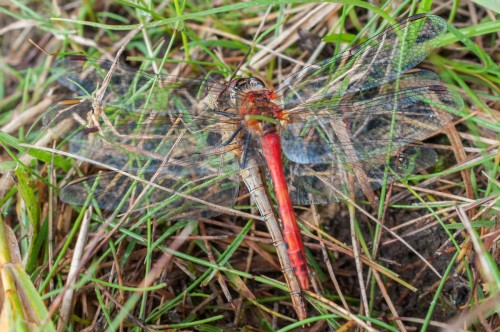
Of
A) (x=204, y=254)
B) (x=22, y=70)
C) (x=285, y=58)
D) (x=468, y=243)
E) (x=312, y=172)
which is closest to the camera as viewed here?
(x=468, y=243)

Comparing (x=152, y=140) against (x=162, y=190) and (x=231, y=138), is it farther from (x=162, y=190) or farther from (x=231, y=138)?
(x=231, y=138)

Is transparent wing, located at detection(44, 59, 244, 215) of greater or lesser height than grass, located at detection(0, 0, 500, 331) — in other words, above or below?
above

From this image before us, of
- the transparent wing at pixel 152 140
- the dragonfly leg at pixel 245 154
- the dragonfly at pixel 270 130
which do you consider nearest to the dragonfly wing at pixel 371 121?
the dragonfly at pixel 270 130

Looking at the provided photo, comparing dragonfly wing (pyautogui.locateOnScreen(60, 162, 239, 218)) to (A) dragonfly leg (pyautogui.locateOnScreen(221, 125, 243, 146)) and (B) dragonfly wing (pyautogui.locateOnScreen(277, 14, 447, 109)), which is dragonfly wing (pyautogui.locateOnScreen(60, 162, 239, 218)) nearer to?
(A) dragonfly leg (pyautogui.locateOnScreen(221, 125, 243, 146))

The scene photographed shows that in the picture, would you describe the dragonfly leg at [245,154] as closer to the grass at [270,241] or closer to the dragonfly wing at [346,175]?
the grass at [270,241]

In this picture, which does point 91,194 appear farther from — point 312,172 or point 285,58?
point 285,58

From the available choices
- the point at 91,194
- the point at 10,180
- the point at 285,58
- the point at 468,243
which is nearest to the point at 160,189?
the point at 91,194

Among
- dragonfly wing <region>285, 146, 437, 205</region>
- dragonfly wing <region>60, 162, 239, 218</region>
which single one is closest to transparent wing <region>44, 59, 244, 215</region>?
dragonfly wing <region>60, 162, 239, 218</region>
